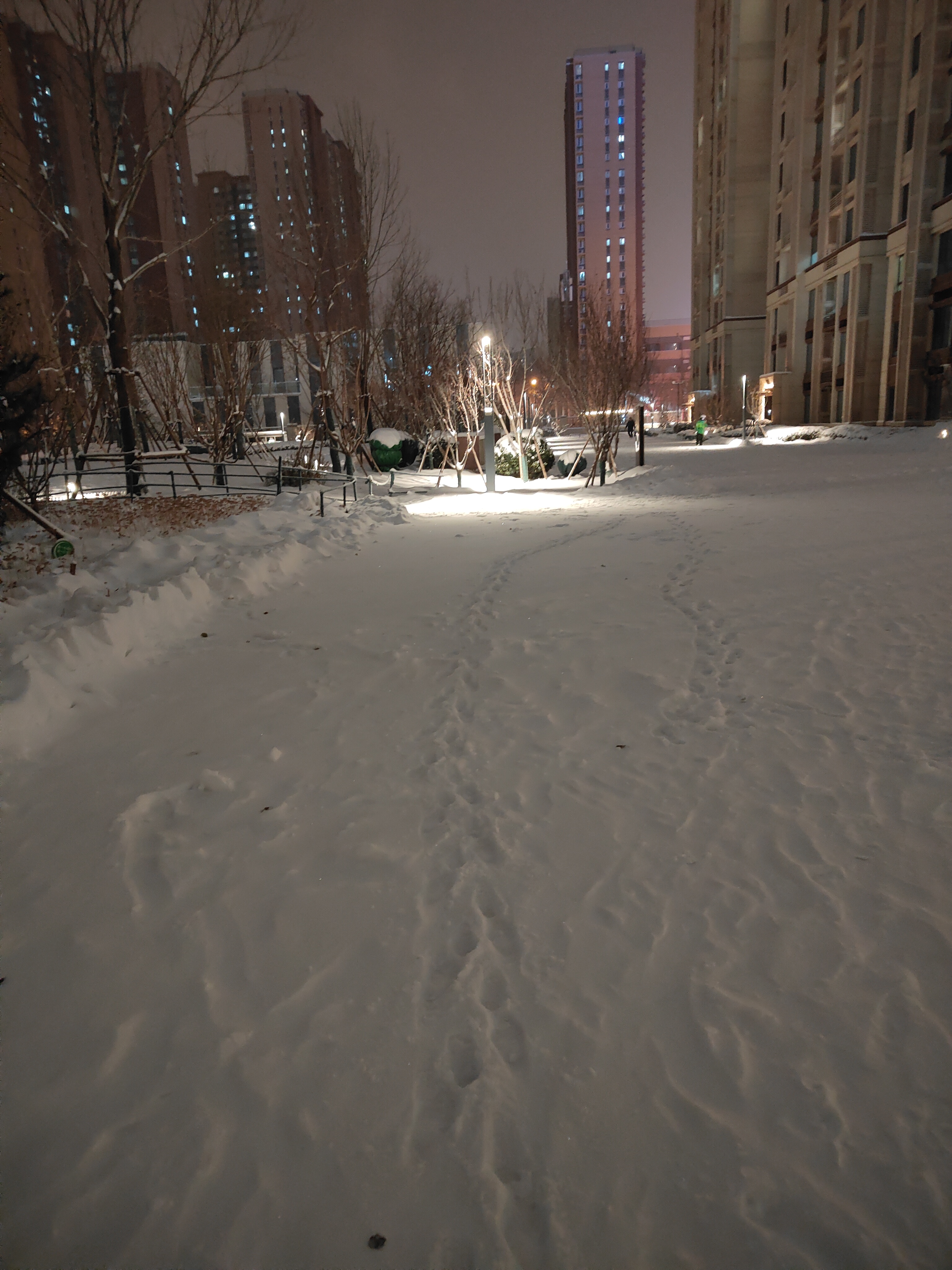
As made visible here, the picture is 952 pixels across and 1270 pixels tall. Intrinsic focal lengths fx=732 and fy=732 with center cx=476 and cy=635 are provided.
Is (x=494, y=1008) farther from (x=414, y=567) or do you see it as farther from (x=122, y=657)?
(x=414, y=567)

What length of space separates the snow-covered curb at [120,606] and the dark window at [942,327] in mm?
35367

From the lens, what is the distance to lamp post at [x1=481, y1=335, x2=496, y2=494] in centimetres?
1883

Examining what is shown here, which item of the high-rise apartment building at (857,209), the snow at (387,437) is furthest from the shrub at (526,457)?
the high-rise apartment building at (857,209)

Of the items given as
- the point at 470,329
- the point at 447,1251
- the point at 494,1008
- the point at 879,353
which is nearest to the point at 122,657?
the point at 494,1008

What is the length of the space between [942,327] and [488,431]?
28.1 meters

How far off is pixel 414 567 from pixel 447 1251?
802cm

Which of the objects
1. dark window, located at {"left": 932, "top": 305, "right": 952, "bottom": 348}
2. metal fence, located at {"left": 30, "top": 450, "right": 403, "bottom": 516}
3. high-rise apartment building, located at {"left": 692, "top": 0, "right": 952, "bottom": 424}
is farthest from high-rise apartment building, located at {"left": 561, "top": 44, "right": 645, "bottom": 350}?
metal fence, located at {"left": 30, "top": 450, "right": 403, "bottom": 516}

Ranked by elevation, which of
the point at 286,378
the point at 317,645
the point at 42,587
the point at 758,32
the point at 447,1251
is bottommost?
the point at 447,1251

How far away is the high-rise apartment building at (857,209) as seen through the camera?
110 ft

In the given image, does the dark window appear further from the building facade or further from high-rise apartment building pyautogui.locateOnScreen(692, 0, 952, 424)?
the building facade

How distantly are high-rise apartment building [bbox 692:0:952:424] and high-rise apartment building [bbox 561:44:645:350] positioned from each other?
113 m

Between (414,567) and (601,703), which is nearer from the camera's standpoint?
(601,703)

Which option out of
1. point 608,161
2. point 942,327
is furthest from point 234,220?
point 942,327

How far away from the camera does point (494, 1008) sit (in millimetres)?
2467
